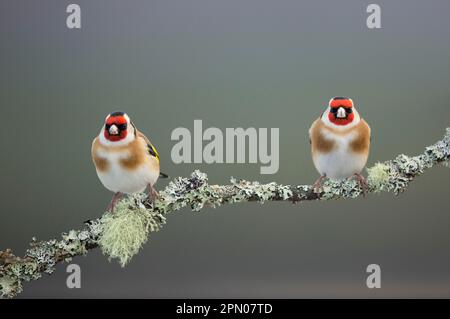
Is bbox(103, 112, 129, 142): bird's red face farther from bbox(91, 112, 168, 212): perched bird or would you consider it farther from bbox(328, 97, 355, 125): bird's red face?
bbox(328, 97, 355, 125): bird's red face

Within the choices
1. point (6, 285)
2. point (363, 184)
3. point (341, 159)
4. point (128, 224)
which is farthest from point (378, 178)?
point (6, 285)

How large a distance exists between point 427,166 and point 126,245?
2.21 m

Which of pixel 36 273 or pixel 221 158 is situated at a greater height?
pixel 221 158

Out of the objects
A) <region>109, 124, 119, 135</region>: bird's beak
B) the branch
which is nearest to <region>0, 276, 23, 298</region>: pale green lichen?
the branch

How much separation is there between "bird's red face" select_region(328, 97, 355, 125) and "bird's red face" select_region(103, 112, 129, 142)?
4.78 feet

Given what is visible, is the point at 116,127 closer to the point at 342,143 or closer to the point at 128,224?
the point at 128,224

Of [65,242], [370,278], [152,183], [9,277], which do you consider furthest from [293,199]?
[370,278]

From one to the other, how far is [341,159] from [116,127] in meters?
1.59

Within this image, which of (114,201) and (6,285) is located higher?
(114,201)

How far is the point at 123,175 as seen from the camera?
4680 millimetres

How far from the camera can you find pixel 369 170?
491 centimetres

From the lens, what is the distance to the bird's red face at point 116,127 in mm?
4609

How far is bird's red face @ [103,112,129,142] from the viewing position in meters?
4.61

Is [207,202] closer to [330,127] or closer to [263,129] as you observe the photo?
[330,127]
